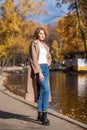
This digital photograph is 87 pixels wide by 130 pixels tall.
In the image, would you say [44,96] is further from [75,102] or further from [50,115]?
[75,102]

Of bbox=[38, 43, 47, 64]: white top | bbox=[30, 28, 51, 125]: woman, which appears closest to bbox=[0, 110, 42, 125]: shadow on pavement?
bbox=[30, 28, 51, 125]: woman

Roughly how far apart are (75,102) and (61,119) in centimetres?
950

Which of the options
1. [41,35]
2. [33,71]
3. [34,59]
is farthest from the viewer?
[41,35]

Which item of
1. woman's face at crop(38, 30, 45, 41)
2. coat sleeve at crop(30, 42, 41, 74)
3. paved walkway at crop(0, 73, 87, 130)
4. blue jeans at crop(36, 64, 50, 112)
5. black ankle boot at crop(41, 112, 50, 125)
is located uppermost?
woman's face at crop(38, 30, 45, 41)

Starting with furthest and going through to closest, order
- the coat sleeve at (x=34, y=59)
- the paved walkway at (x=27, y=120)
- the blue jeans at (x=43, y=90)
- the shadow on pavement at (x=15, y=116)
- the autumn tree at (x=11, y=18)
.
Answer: the autumn tree at (x=11, y=18) → the shadow on pavement at (x=15, y=116) → the blue jeans at (x=43, y=90) → the coat sleeve at (x=34, y=59) → the paved walkway at (x=27, y=120)

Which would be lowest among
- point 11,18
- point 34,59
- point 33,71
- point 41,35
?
point 33,71

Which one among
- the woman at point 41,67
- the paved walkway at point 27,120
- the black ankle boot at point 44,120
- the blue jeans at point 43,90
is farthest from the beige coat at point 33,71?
the paved walkway at point 27,120

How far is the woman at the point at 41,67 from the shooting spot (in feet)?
33.0

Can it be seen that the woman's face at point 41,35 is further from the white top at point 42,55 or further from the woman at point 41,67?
the white top at point 42,55

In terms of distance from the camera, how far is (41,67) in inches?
402

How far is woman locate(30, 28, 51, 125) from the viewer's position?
10.0 meters

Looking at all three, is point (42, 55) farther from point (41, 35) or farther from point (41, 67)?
point (41, 35)

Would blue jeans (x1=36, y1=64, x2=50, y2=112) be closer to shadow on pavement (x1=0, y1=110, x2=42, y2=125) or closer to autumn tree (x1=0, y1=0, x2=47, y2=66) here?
shadow on pavement (x1=0, y1=110, x2=42, y2=125)

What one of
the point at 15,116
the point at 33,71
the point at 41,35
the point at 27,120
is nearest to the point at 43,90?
the point at 33,71
